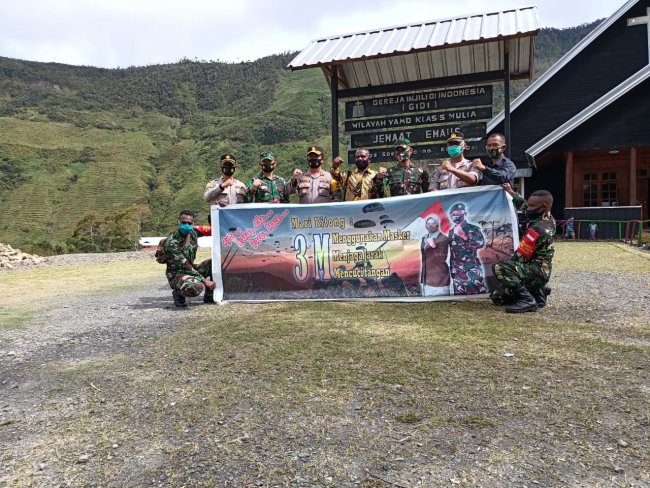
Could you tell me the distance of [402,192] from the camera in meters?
6.49

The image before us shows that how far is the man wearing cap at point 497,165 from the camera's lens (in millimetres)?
5156

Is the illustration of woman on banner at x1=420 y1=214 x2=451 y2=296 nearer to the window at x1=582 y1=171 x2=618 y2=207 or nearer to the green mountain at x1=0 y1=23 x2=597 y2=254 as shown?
the window at x1=582 y1=171 x2=618 y2=207

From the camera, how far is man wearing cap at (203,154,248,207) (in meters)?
5.97

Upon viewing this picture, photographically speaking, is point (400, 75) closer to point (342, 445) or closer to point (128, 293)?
point (128, 293)

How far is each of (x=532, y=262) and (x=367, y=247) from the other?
177cm

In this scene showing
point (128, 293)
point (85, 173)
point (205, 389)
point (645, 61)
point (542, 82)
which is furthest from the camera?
point (85, 173)

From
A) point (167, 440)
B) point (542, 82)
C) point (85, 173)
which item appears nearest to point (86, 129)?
point (85, 173)

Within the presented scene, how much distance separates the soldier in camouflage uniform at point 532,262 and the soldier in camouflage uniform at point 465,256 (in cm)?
51

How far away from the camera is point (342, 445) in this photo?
2.02 meters

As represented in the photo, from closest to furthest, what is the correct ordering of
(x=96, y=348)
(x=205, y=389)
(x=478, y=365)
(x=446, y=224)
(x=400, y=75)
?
(x=205, y=389) < (x=478, y=365) < (x=96, y=348) < (x=446, y=224) < (x=400, y=75)

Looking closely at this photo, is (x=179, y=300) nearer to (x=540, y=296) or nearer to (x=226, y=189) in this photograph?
(x=226, y=189)

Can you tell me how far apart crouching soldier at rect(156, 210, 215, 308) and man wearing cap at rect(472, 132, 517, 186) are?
10.9 ft

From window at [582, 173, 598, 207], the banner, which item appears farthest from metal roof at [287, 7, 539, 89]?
window at [582, 173, 598, 207]

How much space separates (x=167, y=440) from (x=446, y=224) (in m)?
3.90
